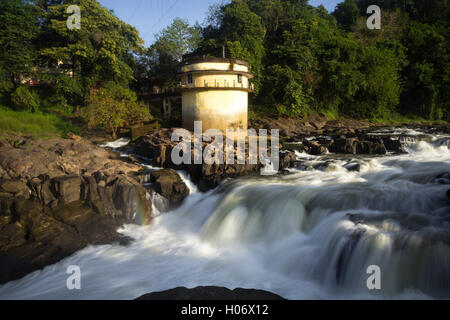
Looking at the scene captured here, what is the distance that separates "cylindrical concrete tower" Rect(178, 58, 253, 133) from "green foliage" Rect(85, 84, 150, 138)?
4.85 meters

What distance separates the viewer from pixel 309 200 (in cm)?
1104

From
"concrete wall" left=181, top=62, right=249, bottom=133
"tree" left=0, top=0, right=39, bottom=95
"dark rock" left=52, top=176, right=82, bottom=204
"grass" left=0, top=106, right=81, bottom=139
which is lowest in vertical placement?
"dark rock" left=52, top=176, right=82, bottom=204

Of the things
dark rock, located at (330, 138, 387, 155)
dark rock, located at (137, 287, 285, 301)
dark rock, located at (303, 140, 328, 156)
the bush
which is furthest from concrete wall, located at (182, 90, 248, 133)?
dark rock, located at (137, 287, 285, 301)

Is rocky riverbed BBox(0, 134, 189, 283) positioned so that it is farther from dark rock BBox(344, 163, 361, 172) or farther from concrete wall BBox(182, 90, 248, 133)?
concrete wall BBox(182, 90, 248, 133)

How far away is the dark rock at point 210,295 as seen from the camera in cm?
588

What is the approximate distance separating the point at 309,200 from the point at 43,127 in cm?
2199

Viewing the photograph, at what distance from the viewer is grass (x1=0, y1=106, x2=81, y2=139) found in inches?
795

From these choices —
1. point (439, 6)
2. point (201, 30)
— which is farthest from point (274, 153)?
point (439, 6)

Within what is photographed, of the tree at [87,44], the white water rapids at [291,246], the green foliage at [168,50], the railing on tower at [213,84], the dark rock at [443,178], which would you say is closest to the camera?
the white water rapids at [291,246]

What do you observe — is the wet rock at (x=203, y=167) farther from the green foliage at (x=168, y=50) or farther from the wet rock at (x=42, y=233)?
the green foliage at (x=168, y=50)

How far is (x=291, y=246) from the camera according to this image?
9.28 meters

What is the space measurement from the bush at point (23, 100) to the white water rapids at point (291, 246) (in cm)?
2118

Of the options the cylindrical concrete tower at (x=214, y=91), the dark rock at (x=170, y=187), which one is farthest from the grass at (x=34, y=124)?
the dark rock at (x=170, y=187)

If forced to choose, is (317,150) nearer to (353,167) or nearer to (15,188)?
(353,167)
